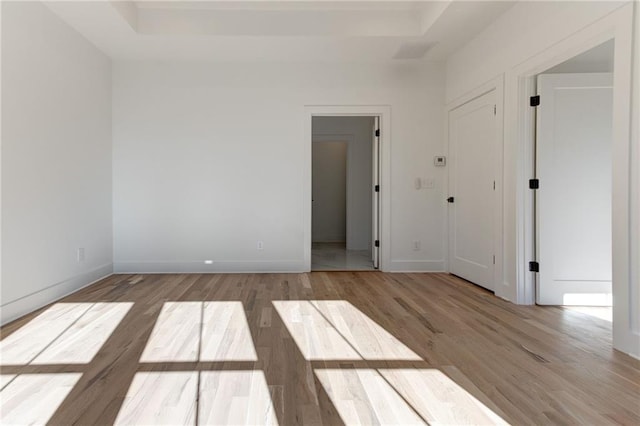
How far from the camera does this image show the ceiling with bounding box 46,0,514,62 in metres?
4.02

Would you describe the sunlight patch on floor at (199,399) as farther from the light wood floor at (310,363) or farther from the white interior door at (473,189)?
the white interior door at (473,189)

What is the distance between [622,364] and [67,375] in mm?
3170

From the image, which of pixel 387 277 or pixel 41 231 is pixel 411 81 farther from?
pixel 41 231

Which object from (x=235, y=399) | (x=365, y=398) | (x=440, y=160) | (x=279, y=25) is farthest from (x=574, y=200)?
(x=279, y=25)

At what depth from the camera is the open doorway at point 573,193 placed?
3.47 meters

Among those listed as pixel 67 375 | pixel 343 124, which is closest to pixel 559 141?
pixel 67 375

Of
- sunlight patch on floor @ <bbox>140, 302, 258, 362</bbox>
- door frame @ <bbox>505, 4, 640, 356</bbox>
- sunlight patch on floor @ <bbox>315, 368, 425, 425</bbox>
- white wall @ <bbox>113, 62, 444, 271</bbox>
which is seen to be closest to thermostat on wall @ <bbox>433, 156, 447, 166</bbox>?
white wall @ <bbox>113, 62, 444, 271</bbox>

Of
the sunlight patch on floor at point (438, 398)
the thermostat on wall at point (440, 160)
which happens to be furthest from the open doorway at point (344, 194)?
the sunlight patch on floor at point (438, 398)

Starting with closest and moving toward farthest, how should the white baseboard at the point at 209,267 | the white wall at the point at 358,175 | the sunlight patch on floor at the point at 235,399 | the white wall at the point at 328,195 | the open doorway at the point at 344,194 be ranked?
the sunlight patch on floor at the point at 235,399, the white baseboard at the point at 209,267, the open doorway at the point at 344,194, the white wall at the point at 358,175, the white wall at the point at 328,195

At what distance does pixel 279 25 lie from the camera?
4203mm

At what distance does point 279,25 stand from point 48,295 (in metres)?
3.66

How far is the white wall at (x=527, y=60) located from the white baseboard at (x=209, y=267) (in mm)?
2639

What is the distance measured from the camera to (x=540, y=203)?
3.51 meters

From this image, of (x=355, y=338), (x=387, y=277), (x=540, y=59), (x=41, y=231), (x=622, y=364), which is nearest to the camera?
(x=622, y=364)
